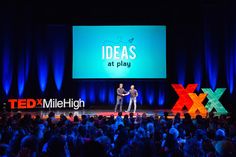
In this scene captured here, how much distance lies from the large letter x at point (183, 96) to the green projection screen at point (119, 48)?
0.96 metres

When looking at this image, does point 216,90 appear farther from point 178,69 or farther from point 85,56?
point 85,56

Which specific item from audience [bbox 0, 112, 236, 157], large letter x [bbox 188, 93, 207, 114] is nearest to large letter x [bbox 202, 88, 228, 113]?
large letter x [bbox 188, 93, 207, 114]

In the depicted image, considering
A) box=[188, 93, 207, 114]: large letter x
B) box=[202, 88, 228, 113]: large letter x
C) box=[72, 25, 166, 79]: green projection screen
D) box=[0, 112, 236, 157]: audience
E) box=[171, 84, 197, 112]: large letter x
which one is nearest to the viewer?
box=[0, 112, 236, 157]: audience

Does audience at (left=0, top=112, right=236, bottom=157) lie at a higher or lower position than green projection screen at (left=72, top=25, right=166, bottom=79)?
lower

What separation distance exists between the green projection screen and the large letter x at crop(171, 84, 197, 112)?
3.14ft

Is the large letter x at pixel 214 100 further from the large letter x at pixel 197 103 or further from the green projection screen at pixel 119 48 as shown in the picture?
the green projection screen at pixel 119 48

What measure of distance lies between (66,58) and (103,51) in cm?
184

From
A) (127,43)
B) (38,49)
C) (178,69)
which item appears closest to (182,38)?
(178,69)

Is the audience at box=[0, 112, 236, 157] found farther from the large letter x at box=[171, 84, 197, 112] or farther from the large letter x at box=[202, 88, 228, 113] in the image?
the large letter x at box=[171, 84, 197, 112]

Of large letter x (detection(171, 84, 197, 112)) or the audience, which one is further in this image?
large letter x (detection(171, 84, 197, 112))

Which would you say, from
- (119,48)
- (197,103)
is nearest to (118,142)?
(197,103)

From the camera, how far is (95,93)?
1809 centimetres

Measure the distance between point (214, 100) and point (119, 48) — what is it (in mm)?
4615

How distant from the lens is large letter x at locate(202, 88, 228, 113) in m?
15.7
